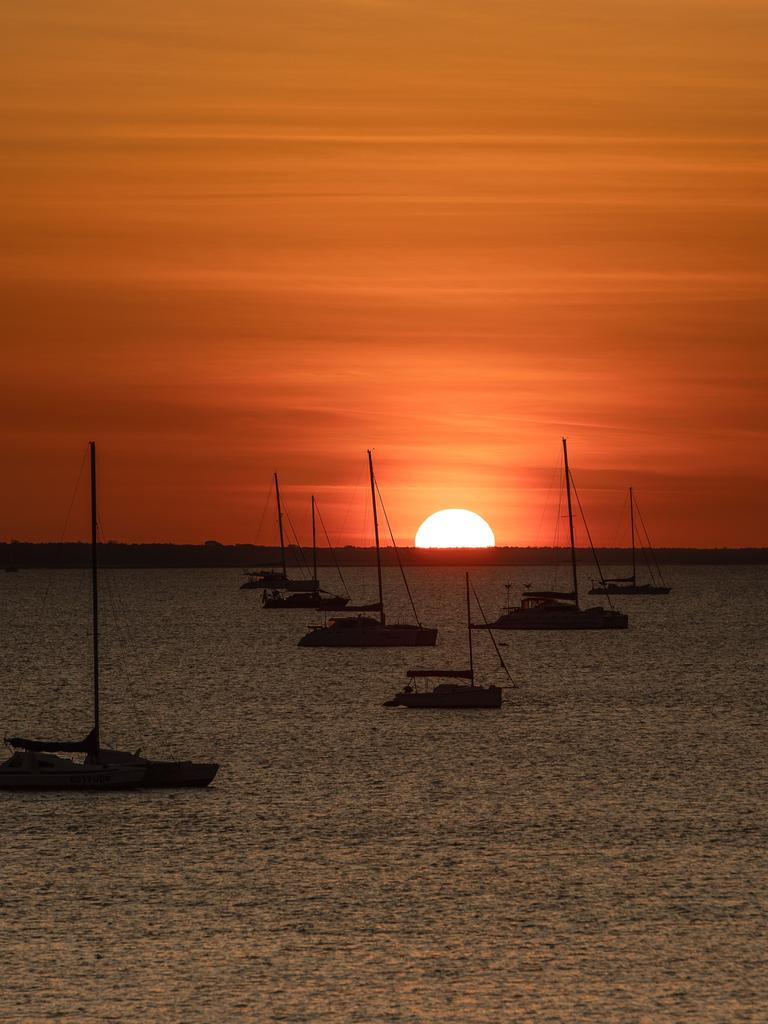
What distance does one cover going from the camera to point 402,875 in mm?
47000

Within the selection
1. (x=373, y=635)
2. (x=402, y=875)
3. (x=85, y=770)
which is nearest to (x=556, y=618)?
(x=373, y=635)

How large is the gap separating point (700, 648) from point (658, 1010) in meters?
140

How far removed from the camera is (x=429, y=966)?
120 ft

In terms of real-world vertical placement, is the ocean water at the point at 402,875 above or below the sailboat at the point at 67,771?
below

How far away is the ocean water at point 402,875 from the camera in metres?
34.5

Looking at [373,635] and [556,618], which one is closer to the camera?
[373,635]

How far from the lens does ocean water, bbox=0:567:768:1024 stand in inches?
1357

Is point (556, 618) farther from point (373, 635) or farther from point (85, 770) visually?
point (85, 770)

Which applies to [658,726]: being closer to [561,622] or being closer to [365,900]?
[365,900]

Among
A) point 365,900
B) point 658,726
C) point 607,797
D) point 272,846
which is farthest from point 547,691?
point 365,900

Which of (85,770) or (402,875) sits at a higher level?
(85,770)

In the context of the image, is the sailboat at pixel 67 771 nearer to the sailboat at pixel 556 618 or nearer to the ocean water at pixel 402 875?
the ocean water at pixel 402 875

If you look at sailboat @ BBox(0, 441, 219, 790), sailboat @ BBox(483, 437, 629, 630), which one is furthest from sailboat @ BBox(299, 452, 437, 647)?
sailboat @ BBox(0, 441, 219, 790)

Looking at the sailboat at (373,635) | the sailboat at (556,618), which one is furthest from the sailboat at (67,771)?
the sailboat at (556,618)
